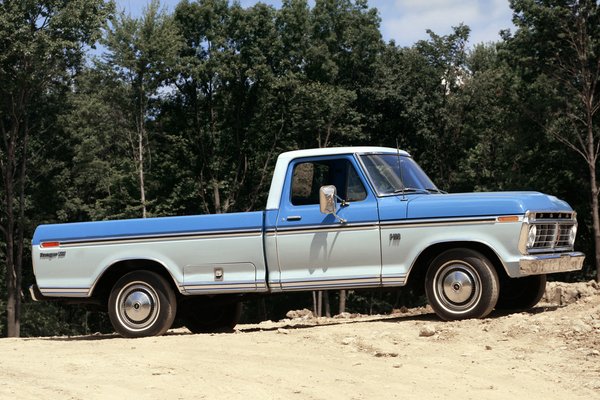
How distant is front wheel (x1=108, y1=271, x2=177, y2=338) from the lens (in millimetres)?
11492

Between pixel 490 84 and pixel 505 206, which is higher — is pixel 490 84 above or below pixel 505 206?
above

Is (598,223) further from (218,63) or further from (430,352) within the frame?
(430,352)

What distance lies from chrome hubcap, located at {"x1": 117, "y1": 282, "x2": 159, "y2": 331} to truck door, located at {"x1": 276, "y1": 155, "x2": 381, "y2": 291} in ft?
5.95

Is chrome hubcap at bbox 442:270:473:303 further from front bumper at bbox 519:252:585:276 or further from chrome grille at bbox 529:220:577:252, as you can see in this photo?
chrome grille at bbox 529:220:577:252

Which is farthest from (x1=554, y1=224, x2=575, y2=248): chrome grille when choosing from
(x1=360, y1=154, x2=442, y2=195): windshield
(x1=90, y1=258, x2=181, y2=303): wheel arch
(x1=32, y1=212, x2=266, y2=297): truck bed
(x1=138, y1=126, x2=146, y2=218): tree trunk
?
(x1=138, y1=126, x2=146, y2=218): tree trunk

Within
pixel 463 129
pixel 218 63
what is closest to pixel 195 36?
pixel 218 63

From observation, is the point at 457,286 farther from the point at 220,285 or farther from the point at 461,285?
the point at 220,285

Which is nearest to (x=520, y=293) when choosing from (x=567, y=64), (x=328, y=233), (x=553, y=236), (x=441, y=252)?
(x=553, y=236)

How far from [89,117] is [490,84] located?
19.7m

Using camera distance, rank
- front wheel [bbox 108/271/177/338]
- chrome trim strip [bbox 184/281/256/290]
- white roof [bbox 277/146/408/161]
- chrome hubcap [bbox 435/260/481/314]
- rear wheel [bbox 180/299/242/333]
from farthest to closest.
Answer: rear wheel [bbox 180/299/242/333], front wheel [bbox 108/271/177/338], chrome trim strip [bbox 184/281/256/290], white roof [bbox 277/146/408/161], chrome hubcap [bbox 435/260/481/314]

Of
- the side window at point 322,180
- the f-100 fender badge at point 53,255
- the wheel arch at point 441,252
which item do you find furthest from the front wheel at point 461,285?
the f-100 fender badge at point 53,255

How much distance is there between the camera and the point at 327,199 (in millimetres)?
10273

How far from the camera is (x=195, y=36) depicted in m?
43.2

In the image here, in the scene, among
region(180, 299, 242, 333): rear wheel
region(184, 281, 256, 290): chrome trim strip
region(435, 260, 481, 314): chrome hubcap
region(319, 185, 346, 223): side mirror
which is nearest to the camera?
region(319, 185, 346, 223): side mirror
